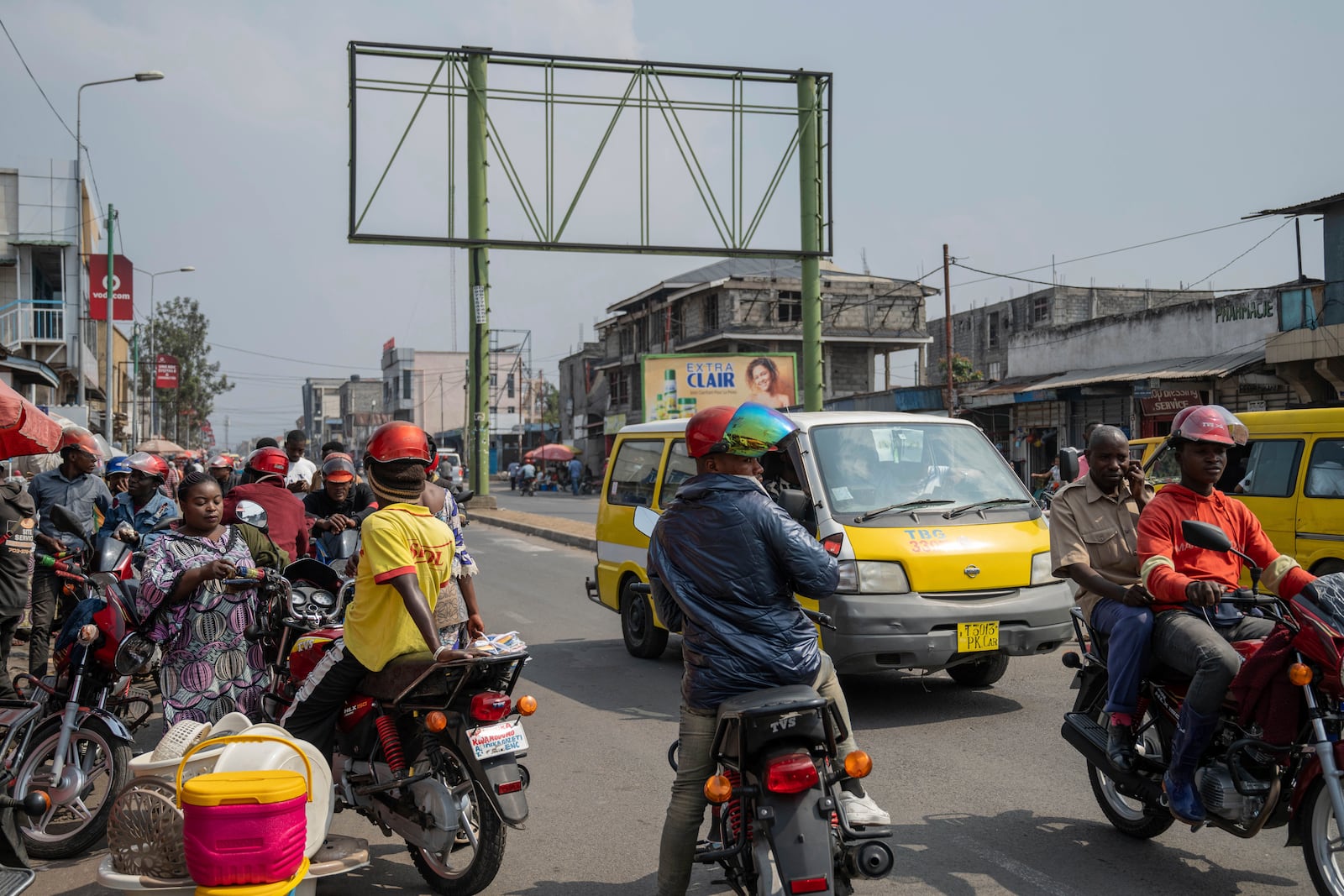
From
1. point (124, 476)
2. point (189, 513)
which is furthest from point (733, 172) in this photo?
point (189, 513)

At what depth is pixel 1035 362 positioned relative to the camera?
35.3 metres

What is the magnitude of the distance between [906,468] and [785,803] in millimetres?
4715

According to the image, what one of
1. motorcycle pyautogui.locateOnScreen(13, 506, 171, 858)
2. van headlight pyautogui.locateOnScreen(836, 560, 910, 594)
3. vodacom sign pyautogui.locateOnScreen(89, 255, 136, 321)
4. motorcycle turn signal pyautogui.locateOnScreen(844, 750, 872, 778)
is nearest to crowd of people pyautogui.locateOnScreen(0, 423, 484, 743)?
motorcycle pyautogui.locateOnScreen(13, 506, 171, 858)

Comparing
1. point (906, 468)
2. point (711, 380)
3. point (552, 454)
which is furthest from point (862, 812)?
point (552, 454)

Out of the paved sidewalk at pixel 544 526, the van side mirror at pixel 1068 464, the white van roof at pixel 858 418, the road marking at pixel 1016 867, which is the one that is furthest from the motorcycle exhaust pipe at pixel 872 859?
the paved sidewalk at pixel 544 526

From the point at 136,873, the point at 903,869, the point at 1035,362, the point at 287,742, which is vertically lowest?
the point at 903,869

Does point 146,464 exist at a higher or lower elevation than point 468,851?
higher

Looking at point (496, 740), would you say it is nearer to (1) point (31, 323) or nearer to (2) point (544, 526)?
(2) point (544, 526)

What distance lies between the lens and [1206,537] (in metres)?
3.87

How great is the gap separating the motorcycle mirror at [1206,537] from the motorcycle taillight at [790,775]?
1.58 meters

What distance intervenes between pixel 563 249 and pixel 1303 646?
19.6m

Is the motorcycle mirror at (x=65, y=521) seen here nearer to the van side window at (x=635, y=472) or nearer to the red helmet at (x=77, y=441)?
the red helmet at (x=77, y=441)

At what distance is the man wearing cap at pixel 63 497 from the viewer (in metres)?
7.77

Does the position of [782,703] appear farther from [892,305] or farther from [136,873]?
[892,305]
